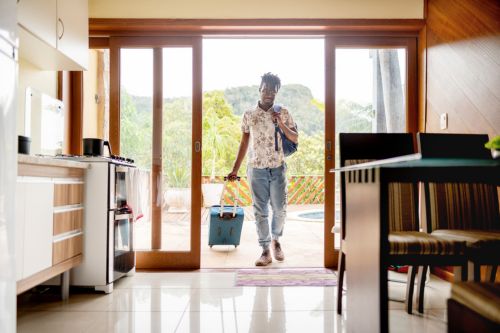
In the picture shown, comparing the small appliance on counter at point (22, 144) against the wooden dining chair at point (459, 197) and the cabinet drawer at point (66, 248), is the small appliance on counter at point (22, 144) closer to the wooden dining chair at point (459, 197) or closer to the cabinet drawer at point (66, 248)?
the cabinet drawer at point (66, 248)

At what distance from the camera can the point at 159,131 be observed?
10.9 ft

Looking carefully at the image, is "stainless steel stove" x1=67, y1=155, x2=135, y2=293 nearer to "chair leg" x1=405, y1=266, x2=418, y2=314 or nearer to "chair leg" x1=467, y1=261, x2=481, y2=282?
"chair leg" x1=405, y1=266, x2=418, y2=314

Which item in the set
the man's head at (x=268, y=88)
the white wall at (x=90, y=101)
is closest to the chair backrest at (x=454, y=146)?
the man's head at (x=268, y=88)

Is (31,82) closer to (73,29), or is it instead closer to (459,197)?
(73,29)

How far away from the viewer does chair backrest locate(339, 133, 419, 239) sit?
216 centimetres

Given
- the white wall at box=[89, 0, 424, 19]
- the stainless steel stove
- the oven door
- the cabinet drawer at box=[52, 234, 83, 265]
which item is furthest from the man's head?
the cabinet drawer at box=[52, 234, 83, 265]

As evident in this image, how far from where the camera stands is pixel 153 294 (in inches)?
99.3

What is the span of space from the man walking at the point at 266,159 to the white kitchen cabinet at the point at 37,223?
5.32 feet

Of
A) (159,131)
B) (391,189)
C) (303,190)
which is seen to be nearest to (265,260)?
(159,131)

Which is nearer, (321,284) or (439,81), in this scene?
(321,284)

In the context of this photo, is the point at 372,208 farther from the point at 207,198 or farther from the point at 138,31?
the point at 207,198

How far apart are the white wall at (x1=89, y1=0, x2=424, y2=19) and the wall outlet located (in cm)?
92

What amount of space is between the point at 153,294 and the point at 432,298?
174cm

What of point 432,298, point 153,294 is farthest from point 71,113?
point 432,298
